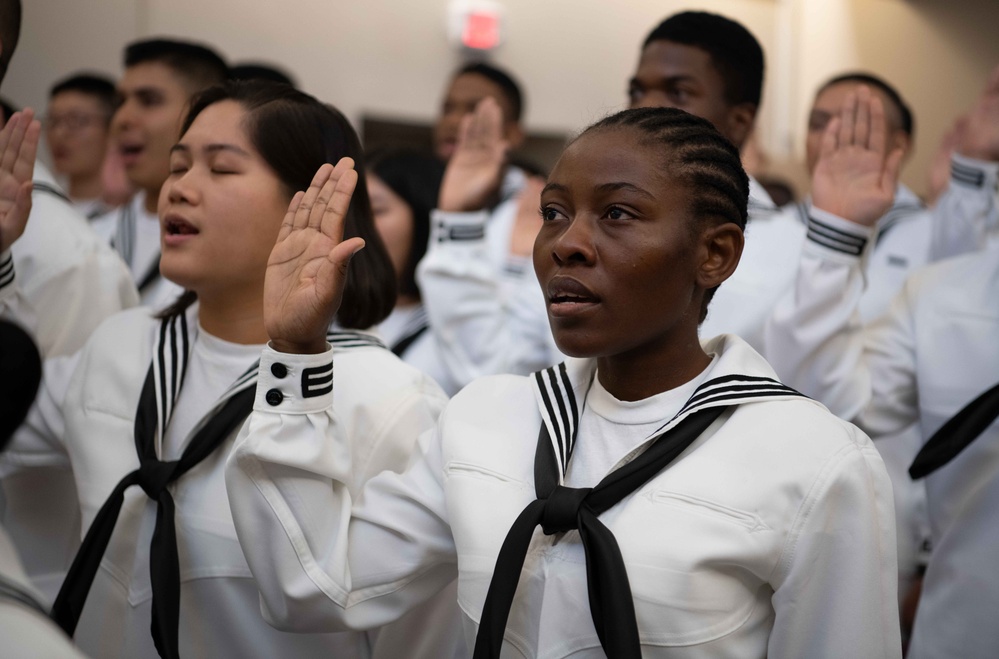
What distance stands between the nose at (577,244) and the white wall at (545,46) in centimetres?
430

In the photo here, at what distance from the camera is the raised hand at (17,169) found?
207 cm

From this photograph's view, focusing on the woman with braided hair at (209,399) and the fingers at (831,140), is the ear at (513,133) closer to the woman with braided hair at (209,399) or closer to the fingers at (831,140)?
the fingers at (831,140)

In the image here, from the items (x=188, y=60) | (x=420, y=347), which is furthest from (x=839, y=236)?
(x=188, y=60)

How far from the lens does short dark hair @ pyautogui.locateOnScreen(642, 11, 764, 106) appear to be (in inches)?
109

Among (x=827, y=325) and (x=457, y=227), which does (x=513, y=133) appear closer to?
(x=457, y=227)

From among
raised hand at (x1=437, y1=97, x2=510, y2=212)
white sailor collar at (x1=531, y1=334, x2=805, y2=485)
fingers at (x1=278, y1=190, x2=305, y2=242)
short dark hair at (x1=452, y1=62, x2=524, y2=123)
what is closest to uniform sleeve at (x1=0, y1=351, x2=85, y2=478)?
fingers at (x1=278, y1=190, x2=305, y2=242)

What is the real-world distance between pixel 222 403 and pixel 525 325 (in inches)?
50.3

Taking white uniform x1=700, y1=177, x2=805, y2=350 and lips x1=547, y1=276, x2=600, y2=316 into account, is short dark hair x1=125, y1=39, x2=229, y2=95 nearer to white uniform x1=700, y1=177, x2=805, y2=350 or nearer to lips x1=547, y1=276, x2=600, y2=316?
white uniform x1=700, y1=177, x2=805, y2=350

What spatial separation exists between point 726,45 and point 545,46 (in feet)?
14.1

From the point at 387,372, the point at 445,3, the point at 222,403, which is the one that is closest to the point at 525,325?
the point at 387,372

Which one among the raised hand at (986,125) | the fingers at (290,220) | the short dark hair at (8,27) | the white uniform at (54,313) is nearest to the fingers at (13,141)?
the short dark hair at (8,27)

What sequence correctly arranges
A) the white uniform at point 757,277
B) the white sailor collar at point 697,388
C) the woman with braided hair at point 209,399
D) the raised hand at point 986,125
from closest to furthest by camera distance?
the white sailor collar at point 697,388
the woman with braided hair at point 209,399
the white uniform at point 757,277
the raised hand at point 986,125

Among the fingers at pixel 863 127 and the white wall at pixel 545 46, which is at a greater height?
the fingers at pixel 863 127

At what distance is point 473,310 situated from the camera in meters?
3.01
